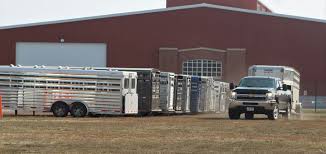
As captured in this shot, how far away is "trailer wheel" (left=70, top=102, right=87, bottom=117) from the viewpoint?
3441 centimetres

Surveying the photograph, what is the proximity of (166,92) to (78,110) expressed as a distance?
7.26 m

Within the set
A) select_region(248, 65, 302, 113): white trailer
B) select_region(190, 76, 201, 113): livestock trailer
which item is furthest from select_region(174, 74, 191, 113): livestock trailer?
select_region(248, 65, 302, 113): white trailer

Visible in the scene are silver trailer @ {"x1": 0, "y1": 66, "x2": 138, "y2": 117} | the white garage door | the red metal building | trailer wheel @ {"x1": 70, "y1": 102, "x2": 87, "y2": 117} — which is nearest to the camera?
trailer wheel @ {"x1": 70, "y1": 102, "x2": 87, "y2": 117}

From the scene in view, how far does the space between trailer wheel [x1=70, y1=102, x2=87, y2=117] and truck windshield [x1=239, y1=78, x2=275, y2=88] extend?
22.9ft

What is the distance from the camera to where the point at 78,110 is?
34531 mm

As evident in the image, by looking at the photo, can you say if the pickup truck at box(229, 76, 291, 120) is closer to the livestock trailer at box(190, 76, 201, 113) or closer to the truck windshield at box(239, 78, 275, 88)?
the truck windshield at box(239, 78, 275, 88)

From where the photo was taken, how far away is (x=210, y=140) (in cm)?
1878

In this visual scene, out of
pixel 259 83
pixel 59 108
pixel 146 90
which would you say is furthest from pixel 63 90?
pixel 259 83

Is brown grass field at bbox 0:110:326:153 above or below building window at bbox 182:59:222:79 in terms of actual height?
below

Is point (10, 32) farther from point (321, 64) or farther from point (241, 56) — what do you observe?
point (321, 64)

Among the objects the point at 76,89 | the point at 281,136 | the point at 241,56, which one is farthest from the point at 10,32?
the point at 281,136

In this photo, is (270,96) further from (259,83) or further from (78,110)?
(78,110)

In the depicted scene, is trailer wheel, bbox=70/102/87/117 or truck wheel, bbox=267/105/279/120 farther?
truck wheel, bbox=267/105/279/120

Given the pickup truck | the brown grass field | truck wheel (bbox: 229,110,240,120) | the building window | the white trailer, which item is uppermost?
the building window
